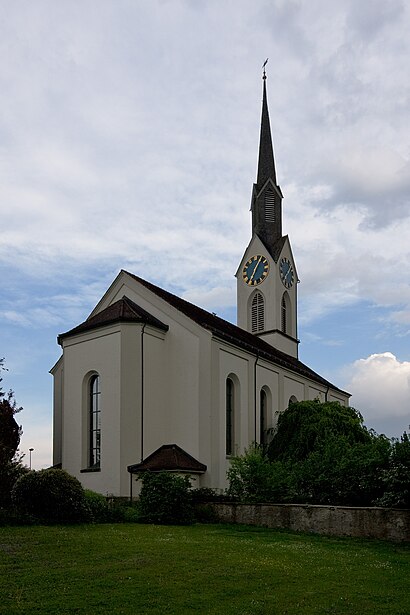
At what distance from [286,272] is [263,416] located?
48.5ft

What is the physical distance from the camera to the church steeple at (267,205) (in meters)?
51.5

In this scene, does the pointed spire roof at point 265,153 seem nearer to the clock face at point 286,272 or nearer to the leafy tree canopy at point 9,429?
the clock face at point 286,272

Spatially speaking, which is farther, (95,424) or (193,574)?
(95,424)

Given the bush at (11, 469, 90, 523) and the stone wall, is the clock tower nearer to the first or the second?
the stone wall

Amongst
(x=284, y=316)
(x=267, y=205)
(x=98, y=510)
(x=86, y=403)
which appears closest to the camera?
Result: (x=98, y=510)

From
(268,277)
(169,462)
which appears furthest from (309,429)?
(268,277)

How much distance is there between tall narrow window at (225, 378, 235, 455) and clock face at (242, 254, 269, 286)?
15.6 m

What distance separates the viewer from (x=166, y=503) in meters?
22.5

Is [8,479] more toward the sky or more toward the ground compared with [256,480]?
more toward the sky

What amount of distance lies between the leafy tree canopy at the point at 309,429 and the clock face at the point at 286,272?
1389 cm

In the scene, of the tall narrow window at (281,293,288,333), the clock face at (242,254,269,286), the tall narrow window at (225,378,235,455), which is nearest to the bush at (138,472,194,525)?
the tall narrow window at (225,378,235,455)

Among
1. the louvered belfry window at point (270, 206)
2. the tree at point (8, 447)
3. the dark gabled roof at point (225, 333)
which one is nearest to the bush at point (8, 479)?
the tree at point (8, 447)

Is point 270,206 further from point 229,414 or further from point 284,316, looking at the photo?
point 229,414

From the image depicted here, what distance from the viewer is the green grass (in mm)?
10578
